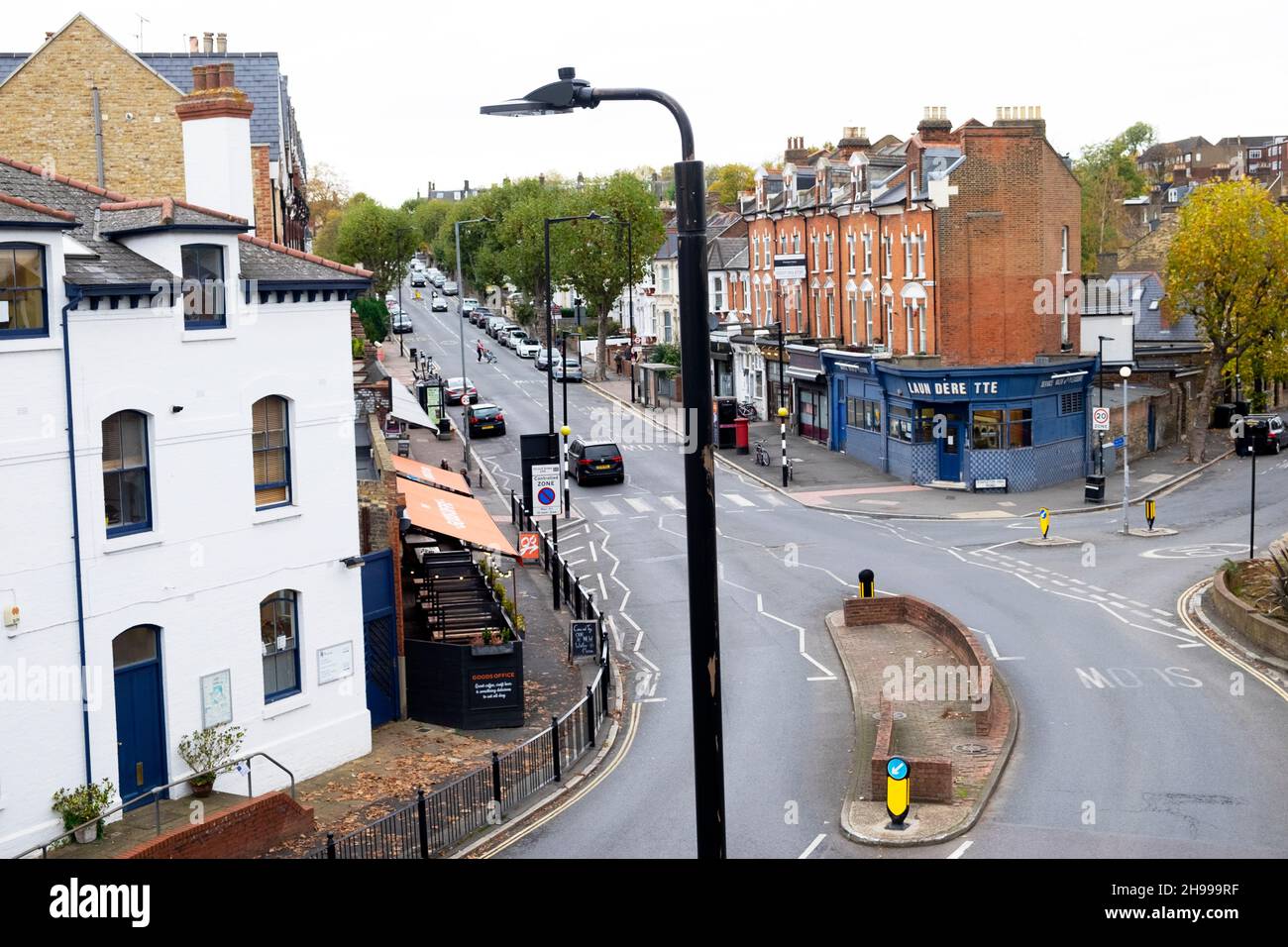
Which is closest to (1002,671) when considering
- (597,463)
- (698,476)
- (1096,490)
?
(698,476)

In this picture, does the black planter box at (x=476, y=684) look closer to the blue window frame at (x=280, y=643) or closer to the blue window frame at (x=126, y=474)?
the blue window frame at (x=280, y=643)

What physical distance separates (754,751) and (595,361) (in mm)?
77063

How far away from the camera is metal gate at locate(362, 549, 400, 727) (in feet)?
79.0

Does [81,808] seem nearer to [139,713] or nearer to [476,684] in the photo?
[139,713]

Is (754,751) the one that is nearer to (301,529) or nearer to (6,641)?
(301,529)

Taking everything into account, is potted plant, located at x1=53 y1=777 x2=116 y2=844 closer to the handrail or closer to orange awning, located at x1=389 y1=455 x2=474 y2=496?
the handrail

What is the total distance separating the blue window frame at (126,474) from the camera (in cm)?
1944

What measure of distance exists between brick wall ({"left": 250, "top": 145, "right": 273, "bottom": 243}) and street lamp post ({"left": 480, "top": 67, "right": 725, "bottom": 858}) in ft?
93.8

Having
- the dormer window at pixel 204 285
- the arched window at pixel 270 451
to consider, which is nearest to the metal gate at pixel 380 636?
the arched window at pixel 270 451

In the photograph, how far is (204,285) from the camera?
20.8 meters

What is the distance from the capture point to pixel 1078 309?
54.5 metres

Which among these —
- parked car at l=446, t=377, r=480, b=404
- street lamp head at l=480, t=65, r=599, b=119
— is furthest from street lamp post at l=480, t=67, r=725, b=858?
parked car at l=446, t=377, r=480, b=404

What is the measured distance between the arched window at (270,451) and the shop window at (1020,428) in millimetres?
34173
